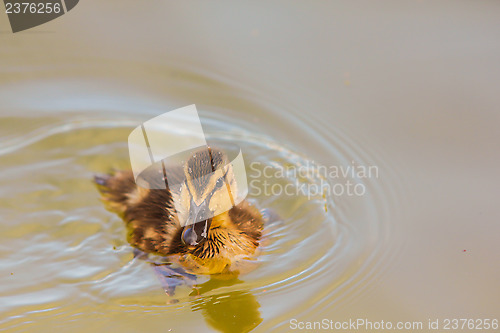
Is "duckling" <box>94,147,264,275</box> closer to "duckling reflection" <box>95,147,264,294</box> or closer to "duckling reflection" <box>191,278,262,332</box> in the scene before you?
"duckling reflection" <box>95,147,264,294</box>

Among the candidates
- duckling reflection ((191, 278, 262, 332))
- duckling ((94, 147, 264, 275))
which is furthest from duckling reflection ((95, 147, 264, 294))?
duckling reflection ((191, 278, 262, 332))

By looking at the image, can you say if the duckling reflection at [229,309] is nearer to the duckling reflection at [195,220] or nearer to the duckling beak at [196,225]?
the duckling reflection at [195,220]

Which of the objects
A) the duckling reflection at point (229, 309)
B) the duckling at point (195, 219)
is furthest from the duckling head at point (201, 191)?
the duckling reflection at point (229, 309)

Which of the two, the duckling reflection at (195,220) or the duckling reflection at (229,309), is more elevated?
the duckling reflection at (195,220)

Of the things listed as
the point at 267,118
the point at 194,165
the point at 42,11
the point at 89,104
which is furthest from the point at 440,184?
the point at 42,11

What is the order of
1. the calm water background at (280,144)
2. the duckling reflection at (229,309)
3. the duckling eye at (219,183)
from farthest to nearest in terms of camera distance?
the duckling eye at (219,183) < the calm water background at (280,144) < the duckling reflection at (229,309)

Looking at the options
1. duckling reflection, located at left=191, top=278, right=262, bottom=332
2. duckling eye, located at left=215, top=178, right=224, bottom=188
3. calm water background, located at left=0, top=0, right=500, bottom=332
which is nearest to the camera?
duckling reflection, located at left=191, top=278, right=262, bottom=332

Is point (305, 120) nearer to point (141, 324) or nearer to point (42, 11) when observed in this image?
point (141, 324)
